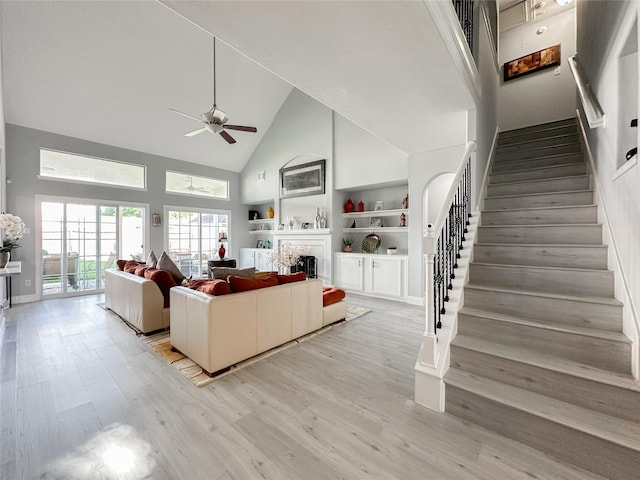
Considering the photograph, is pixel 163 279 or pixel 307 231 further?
pixel 307 231

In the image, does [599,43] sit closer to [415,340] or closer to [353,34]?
[353,34]

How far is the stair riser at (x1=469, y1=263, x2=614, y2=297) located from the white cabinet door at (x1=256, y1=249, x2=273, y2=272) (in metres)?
5.78

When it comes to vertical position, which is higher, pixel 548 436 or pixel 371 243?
pixel 371 243

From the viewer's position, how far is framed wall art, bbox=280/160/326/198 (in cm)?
629

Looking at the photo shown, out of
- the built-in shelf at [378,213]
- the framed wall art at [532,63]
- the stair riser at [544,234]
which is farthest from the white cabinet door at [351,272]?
the framed wall art at [532,63]

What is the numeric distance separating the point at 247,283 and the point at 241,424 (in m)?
1.18

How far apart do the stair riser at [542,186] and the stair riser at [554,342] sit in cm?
192

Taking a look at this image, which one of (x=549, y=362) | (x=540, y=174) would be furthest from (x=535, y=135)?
(x=549, y=362)

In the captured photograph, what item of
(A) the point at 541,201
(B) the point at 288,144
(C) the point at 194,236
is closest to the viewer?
(A) the point at 541,201

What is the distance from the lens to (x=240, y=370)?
2482mm

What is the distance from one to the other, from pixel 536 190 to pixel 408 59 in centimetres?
216

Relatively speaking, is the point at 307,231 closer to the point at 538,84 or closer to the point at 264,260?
the point at 264,260

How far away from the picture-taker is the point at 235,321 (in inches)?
97.6

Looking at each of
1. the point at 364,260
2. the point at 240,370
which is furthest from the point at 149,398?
the point at 364,260
